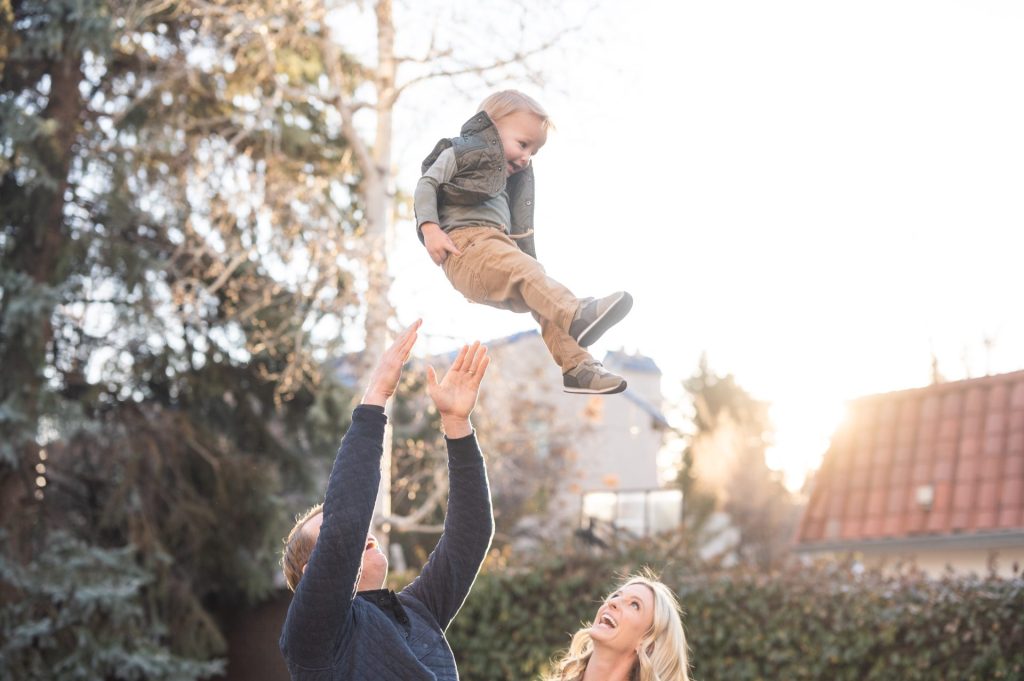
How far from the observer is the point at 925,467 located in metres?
11.9

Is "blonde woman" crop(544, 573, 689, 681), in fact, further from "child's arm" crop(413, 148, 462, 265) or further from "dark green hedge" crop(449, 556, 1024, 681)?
"dark green hedge" crop(449, 556, 1024, 681)

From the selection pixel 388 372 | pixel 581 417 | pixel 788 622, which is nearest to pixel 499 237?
pixel 388 372

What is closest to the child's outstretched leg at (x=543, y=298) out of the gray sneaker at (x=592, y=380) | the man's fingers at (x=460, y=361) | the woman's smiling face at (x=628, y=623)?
the gray sneaker at (x=592, y=380)

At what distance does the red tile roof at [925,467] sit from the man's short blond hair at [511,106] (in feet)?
30.2

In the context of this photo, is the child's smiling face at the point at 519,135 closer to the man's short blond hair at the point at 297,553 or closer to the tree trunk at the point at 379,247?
the man's short blond hair at the point at 297,553

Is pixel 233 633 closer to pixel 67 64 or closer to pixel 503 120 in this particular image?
pixel 67 64

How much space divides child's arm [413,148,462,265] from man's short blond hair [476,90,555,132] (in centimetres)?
14

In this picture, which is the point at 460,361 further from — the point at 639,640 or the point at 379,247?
the point at 379,247

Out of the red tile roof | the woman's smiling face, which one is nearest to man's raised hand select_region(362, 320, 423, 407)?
the woman's smiling face

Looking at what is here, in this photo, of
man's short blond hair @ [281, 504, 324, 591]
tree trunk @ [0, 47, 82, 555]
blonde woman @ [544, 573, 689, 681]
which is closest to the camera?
man's short blond hair @ [281, 504, 324, 591]

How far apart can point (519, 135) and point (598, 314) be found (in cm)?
44

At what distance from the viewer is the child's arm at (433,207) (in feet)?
7.80

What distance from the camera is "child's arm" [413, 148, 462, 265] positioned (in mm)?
2377

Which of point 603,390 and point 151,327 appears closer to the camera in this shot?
point 603,390
